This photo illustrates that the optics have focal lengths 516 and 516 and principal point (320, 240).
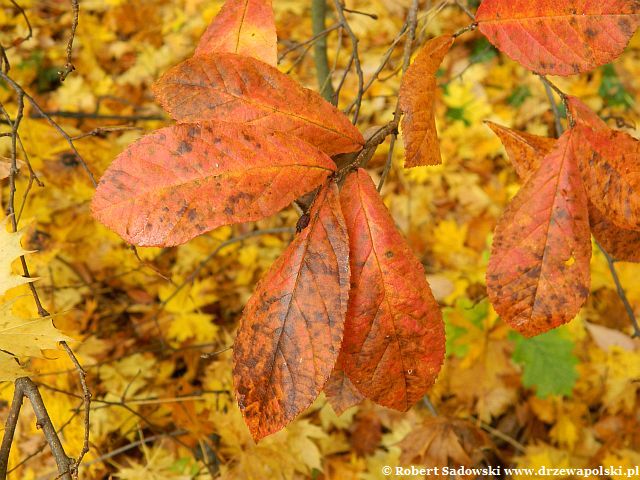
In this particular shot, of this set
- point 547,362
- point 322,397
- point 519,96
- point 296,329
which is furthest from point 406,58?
point 519,96

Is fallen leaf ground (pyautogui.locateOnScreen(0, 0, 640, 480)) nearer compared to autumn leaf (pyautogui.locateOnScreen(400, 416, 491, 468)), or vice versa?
autumn leaf (pyautogui.locateOnScreen(400, 416, 491, 468))

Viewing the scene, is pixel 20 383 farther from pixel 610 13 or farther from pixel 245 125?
pixel 610 13

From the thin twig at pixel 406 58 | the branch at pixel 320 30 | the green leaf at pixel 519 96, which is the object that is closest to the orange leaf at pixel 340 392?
the thin twig at pixel 406 58

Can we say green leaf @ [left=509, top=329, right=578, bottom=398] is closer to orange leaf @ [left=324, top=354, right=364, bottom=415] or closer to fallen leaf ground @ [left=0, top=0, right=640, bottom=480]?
fallen leaf ground @ [left=0, top=0, right=640, bottom=480]

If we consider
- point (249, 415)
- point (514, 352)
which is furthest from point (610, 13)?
point (514, 352)

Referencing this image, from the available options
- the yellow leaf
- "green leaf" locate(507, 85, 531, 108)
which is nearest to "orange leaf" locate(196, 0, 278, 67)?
the yellow leaf

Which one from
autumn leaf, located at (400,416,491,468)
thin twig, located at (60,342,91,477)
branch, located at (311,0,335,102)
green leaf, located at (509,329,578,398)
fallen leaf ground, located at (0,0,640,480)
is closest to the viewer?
thin twig, located at (60,342,91,477)

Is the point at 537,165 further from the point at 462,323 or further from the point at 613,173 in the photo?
the point at 462,323
